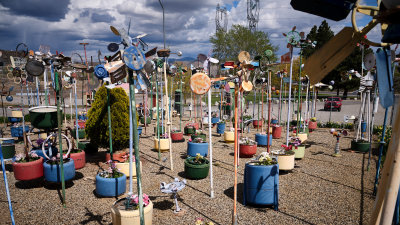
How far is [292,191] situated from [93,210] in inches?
191

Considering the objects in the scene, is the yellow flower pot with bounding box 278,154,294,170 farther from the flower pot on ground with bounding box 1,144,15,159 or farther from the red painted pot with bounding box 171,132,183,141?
the flower pot on ground with bounding box 1,144,15,159

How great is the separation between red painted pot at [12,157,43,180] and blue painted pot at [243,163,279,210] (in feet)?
17.0

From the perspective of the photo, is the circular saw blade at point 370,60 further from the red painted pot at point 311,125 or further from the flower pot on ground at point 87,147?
the red painted pot at point 311,125

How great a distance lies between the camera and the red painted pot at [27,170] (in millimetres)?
5914

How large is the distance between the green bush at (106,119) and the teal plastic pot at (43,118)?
166 cm

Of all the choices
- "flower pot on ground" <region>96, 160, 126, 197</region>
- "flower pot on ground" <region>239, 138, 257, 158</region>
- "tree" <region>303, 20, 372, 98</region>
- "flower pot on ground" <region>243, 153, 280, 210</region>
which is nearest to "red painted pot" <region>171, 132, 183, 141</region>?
"flower pot on ground" <region>239, 138, 257, 158</region>

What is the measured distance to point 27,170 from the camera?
5.95m

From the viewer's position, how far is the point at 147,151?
10297 millimetres

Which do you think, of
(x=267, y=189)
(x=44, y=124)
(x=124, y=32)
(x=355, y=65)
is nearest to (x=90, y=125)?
(x=44, y=124)

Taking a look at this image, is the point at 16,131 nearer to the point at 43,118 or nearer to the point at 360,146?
the point at 43,118

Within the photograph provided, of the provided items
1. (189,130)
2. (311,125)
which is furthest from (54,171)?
(311,125)

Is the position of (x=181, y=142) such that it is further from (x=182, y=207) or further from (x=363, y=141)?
(x=363, y=141)

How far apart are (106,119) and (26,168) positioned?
251 centimetres

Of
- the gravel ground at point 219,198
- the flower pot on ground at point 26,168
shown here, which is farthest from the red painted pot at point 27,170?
the gravel ground at point 219,198
